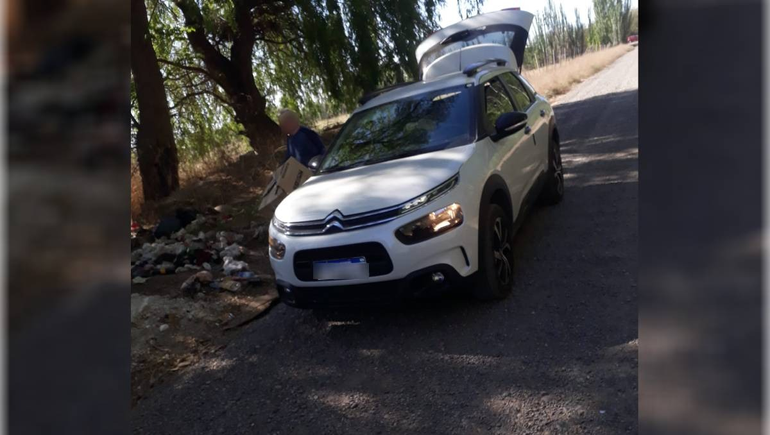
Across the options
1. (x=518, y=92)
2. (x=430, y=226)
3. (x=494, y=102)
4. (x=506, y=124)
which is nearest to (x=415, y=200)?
(x=430, y=226)

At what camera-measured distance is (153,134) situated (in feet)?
35.0

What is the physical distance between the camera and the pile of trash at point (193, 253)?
6.28 meters

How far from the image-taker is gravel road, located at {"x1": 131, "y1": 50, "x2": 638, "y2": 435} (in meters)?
3.32

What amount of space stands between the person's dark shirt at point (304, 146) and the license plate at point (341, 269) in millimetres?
3573

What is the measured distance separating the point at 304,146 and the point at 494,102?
2821 millimetres

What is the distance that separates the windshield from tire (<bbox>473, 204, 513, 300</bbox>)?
0.78 m

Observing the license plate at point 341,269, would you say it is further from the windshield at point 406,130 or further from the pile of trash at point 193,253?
the pile of trash at point 193,253

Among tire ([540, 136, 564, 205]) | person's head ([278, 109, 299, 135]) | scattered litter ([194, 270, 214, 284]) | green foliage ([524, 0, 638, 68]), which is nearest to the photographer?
scattered litter ([194, 270, 214, 284])

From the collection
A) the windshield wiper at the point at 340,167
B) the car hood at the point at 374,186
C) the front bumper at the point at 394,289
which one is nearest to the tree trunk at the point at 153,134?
the windshield wiper at the point at 340,167

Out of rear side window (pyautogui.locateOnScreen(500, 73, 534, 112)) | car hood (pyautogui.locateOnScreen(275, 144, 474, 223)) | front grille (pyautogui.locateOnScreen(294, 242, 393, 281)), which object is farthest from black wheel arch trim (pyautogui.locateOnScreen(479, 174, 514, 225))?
rear side window (pyautogui.locateOnScreen(500, 73, 534, 112))

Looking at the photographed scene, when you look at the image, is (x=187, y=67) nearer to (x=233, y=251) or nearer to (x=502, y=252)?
(x=233, y=251)

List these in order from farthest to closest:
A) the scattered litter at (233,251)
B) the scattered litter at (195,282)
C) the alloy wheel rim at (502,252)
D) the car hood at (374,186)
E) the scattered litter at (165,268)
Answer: the scattered litter at (233,251) → the scattered litter at (165,268) → the scattered litter at (195,282) → the alloy wheel rim at (502,252) → the car hood at (374,186)

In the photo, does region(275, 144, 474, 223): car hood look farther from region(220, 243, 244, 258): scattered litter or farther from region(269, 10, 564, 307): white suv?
region(220, 243, 244, 258): scattered litter
